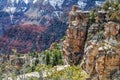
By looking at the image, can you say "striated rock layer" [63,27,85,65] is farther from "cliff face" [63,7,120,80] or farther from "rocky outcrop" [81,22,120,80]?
"rocky outcrop" [81,22,120,80]

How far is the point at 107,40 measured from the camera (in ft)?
238

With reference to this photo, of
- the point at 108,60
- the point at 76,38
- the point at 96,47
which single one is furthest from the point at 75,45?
the point at 108,60

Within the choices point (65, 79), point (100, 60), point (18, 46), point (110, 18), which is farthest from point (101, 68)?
point (18, 46)

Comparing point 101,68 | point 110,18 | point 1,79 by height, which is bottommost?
point 1,79

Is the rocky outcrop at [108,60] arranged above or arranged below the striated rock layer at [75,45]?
above

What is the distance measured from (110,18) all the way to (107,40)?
19.6ft

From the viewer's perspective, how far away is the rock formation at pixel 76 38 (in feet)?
286

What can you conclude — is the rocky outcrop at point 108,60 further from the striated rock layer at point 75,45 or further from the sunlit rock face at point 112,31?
the striated rock layer at point 75,45

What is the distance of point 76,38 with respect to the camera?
8781 cm

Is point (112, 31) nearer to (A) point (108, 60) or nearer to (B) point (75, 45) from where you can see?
(A) point (108, 60)

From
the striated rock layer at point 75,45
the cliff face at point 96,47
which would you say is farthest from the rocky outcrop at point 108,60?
→ the striated rock layer at point 75,45

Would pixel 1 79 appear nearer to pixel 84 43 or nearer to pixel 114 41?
pixel 84 43

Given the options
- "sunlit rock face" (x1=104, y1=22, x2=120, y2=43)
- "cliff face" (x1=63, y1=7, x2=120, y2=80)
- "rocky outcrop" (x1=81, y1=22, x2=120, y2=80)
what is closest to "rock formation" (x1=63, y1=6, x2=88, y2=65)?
"cliff face" (x1=63, y1=7, x2=120, y2=80)

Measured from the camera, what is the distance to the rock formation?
8712 centimetres
